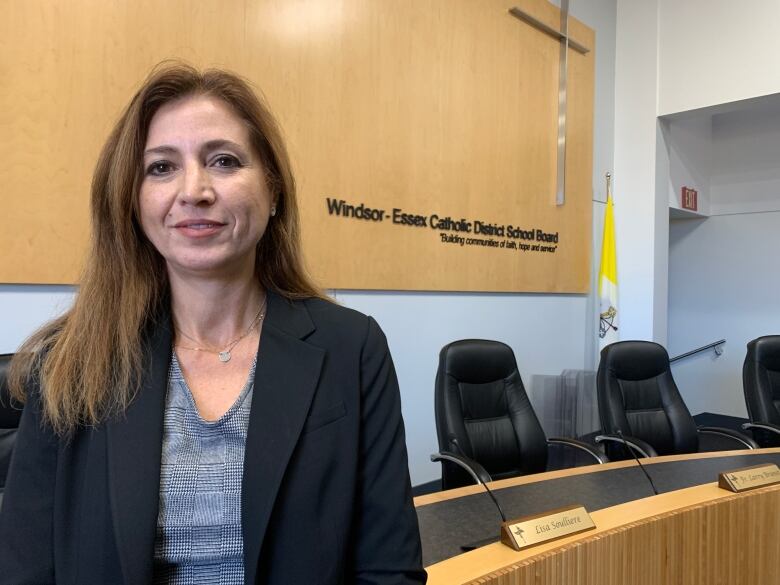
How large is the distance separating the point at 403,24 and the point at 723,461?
2.97m

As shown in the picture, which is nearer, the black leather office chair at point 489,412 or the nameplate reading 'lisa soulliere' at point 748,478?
the nameplate reading 'lisa soulliere' at point 748,478

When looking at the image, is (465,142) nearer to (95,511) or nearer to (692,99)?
(692,99)

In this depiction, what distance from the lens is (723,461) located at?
234 centimetres

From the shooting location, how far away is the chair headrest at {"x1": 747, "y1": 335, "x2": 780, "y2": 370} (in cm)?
330

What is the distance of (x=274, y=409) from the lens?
0.85 metres

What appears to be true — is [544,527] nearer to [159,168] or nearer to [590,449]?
[159,168]

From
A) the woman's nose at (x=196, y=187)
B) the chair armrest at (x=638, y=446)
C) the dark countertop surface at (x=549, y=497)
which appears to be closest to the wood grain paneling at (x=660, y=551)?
the dark countertop surface at (x=549, y=497)

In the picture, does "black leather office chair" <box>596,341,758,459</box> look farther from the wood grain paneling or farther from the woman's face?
the woman's face

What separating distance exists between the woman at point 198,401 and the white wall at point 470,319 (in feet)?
4.74

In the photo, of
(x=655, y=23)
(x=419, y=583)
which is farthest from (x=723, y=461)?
(x=655, y=23)

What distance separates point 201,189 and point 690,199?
608 cm

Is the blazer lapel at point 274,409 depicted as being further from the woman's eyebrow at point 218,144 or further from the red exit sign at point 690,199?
the red exit sign at point 690,199

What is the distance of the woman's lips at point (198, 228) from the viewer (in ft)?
2.77

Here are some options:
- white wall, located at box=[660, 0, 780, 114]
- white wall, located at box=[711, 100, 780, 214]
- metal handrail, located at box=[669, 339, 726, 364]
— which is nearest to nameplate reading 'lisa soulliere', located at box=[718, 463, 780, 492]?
white wall, located at box=[660, 0, 780, 114]
